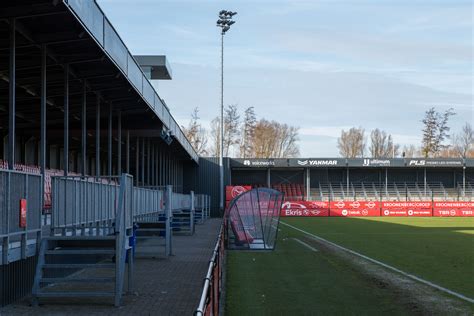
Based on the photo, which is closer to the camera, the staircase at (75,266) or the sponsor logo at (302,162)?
the staircase at (75,266)

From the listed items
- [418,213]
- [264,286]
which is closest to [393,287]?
[264,286]

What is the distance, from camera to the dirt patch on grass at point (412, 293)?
1207 centimetres

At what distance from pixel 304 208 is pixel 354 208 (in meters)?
4.92

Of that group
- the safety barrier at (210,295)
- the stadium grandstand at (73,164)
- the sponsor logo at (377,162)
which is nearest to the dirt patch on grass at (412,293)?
the stadium grandstand at (73,164)

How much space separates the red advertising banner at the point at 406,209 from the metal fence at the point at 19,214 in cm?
5847

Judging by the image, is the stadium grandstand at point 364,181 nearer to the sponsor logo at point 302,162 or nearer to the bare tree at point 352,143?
the sponsor logo at point 302,162

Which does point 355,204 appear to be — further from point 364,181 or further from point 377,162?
point 364,181

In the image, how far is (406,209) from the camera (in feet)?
221

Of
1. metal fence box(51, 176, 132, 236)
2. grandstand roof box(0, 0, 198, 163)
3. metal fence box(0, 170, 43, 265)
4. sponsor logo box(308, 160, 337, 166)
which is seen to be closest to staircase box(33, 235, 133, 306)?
metal fence box(0, 170, 43, 265)

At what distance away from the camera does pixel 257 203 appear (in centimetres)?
2742

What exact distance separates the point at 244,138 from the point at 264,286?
89.5 meters

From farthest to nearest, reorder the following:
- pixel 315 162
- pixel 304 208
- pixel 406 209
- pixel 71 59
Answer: pixel 315 162 < pixel 406 209 < pixel 304 208 < pixel 71 59

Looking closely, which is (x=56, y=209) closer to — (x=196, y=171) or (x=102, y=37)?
(x=102, y=37)

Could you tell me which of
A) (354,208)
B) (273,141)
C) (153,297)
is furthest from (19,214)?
(273,141)
